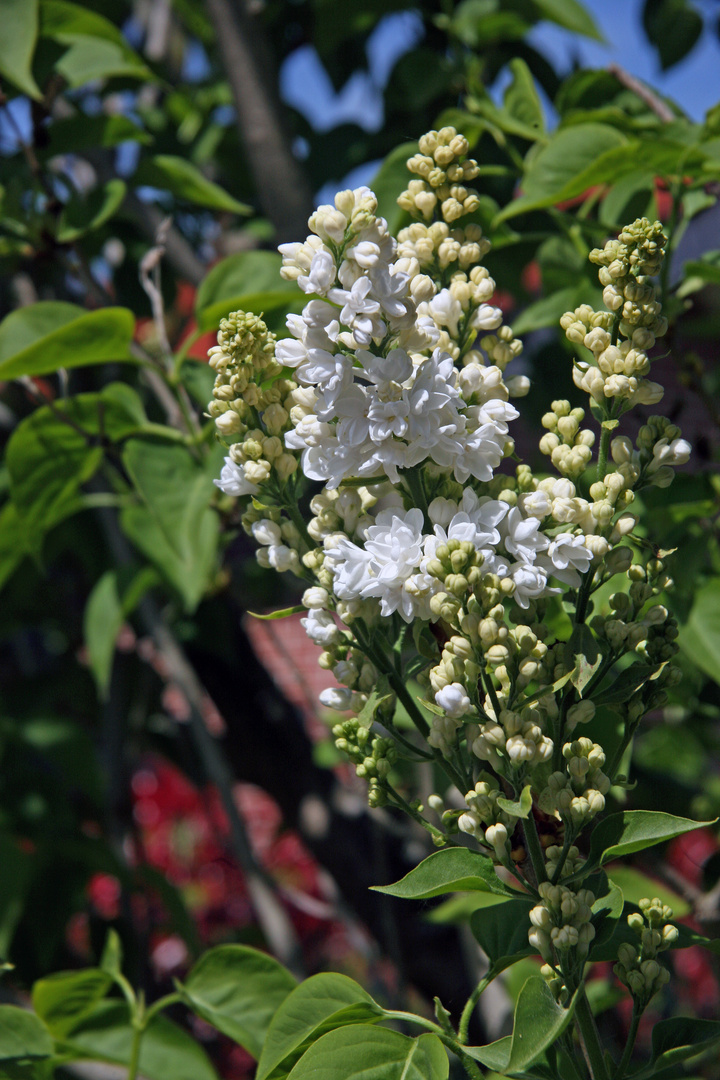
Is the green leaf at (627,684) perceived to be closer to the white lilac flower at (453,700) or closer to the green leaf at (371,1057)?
the white lilac flower at (453,700)

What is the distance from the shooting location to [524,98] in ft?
3.25

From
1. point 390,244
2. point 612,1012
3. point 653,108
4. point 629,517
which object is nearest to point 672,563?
point 629,517

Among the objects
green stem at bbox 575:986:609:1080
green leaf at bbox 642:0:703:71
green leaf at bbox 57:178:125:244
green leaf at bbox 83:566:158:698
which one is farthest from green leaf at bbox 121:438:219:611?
green leaf at bbox 642:0:703:71

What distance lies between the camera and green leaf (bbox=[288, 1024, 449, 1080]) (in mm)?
500

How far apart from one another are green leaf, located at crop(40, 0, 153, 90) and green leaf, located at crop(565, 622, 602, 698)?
2.93 feet

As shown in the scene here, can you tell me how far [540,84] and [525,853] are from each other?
1.34 meters

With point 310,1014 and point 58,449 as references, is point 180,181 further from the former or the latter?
point 310,1014

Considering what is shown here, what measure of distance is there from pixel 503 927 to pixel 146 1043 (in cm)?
48

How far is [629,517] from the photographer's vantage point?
494 millimetres

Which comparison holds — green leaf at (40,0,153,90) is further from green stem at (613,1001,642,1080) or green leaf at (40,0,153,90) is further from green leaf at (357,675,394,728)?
green stem at (613,1001,642,1080)

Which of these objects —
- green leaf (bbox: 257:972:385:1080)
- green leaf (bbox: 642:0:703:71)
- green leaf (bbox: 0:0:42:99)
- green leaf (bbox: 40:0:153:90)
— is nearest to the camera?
→ green leaf (bbox: 257:972:385:1080)

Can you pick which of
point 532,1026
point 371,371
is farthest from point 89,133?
point 532,1026

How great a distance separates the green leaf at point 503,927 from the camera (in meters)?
0.58

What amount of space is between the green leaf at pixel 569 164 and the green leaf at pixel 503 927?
60 centimetres
